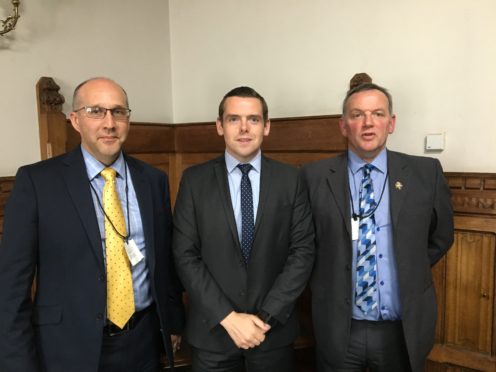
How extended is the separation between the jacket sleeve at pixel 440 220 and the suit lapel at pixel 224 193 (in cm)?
90

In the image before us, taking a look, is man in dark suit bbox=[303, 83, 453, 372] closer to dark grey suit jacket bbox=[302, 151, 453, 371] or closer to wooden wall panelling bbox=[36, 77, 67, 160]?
dark grey suit jacket bbox=[302, 151, 453, 371]

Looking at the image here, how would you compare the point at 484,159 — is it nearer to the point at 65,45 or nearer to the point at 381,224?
the point at 381,224

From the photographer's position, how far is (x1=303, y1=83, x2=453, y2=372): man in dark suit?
1.81 meters

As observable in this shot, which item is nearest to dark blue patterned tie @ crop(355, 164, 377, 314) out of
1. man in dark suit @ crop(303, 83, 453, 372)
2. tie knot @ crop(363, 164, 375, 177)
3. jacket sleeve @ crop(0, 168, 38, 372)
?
man in dark suit @ crop(303, 83, 453, 372)

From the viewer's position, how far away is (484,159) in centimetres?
243

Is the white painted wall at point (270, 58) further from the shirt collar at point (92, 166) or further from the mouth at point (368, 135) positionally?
the shirt collar at point (92, 166)

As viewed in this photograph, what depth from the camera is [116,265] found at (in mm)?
1645

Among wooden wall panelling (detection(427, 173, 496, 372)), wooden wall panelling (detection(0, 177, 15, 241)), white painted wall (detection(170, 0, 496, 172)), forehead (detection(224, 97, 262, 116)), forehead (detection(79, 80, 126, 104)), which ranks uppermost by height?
white painted wall (detection(170, 0, 496, 172))

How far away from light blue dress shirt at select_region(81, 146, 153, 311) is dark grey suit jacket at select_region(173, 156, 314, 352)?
0.15 metres

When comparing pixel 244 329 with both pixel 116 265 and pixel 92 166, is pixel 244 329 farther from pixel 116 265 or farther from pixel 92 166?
pixel 92 166

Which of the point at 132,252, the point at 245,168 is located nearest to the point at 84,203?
the point at 132,252

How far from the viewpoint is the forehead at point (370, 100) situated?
185 cm

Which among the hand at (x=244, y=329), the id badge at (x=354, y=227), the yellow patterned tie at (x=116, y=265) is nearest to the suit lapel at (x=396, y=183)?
the id badge at (x=354, y=227)

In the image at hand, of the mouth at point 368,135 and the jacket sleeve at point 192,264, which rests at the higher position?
the mouth at point 368,135
